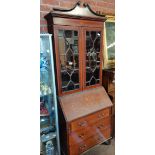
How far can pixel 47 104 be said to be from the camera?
5.87ft

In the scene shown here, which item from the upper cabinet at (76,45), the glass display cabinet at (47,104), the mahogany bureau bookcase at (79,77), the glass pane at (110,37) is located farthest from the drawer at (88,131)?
the glass pane at (110,37)

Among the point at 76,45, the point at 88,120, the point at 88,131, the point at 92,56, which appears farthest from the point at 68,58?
the point at 88,131

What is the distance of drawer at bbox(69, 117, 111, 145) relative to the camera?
5.54 ft

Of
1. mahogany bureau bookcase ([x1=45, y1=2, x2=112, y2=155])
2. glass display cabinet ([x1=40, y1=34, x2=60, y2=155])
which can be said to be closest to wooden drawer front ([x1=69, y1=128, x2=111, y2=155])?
mahogany bureau bookcase ([x1=45, y1=2, x2=112, y2=155])

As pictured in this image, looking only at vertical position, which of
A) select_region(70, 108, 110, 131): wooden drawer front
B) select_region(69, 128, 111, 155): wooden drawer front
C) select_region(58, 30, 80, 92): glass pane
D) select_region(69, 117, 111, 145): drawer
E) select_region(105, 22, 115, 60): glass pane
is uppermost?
select_region(105, 22, 115, 60): glass pane

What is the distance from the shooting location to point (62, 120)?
5.54 feet

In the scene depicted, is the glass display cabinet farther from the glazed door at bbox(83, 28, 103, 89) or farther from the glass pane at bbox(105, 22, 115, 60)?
the glass pane at bbox(105, 22, 115, 60)

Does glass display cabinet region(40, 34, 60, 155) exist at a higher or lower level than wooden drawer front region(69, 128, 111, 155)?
higher

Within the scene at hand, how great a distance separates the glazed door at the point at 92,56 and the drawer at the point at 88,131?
47cm

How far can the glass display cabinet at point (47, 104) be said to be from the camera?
160 centimetres

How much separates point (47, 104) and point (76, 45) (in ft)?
2.43
